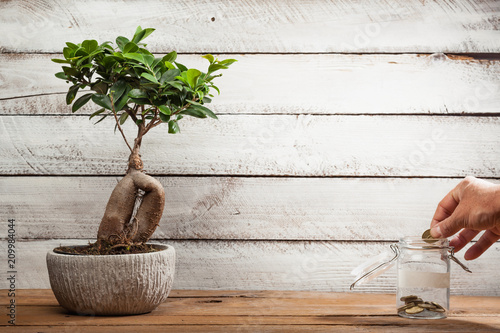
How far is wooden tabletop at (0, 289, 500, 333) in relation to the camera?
2.97ft

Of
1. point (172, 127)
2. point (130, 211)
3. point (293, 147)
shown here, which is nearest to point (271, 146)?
point (293, 147)

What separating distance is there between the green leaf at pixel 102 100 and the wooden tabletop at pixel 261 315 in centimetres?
41

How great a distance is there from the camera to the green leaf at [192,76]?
99 cm

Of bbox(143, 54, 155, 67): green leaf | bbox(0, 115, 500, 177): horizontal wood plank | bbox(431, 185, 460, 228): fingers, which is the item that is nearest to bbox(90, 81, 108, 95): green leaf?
bbox(143, 54, 155, 67): green leaf

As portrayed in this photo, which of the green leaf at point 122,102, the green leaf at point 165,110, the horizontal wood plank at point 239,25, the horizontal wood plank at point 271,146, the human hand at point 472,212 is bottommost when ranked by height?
the human hand at point 472,212

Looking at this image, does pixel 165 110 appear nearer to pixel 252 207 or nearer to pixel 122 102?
pixel 122 102

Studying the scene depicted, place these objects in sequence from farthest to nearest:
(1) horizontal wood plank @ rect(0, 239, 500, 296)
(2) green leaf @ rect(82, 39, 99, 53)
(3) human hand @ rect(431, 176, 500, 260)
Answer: (1) horizontal wood plank @ rect(0, 239, 500, 296)
(2) green leaf @ rect(82, 39, 99, 53)
(3) human hand @ rect(431, 176, 500, 260)

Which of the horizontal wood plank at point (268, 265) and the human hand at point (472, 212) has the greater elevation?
the human hand at point (472, 212)

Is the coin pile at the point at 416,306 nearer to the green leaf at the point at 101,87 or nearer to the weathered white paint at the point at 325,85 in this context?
the weathered white paint at the point at 325,85

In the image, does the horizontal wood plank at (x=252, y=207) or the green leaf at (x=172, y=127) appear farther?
the horizontal wood plank at (x=252, y=207)

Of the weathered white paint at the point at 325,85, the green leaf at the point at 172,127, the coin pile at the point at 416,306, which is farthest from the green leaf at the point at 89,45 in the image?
the coin pile at the point at 416,306

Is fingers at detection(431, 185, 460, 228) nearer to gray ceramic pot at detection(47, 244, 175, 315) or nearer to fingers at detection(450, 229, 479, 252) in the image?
fingers at detection(450, 229, 479, 252)

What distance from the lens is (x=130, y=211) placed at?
3.46ft

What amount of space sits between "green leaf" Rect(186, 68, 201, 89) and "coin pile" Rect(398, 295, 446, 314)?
61 cm
